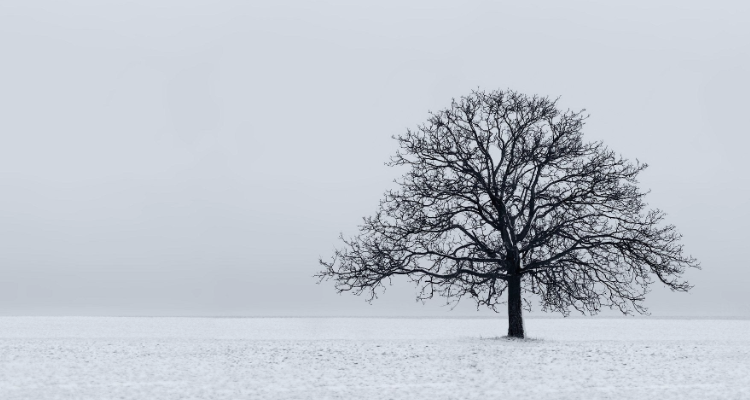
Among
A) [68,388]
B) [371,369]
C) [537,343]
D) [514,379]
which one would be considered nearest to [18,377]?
[68,388]

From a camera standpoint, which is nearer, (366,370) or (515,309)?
(366,370)

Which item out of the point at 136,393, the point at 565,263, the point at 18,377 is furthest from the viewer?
the point at 565,263

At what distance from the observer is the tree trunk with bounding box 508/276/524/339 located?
3178cm

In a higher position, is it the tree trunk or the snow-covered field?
the tree trunk

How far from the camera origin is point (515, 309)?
105 ft

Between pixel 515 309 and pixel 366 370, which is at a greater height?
pixel 515 309

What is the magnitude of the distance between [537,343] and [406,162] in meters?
9.56

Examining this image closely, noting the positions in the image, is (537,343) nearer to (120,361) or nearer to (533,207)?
(533,207)

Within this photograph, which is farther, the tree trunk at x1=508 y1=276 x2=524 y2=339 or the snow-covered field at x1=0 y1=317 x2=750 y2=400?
the tree trunk at x1=508 y1=276 x2=524 y2=339

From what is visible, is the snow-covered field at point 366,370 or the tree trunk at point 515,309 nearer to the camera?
the snow-covered field at point 366,370

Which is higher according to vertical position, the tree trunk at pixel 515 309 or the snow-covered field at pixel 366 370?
A: the tree trunk at pixel 515 309

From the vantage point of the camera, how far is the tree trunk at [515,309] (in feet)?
104

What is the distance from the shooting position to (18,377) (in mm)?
18531

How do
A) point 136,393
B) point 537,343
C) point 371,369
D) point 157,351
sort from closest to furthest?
point 136,393 < point 371,369 < point 157,351 < point 537,343
